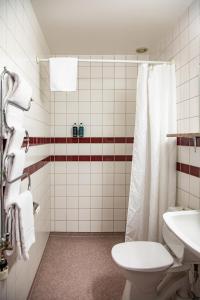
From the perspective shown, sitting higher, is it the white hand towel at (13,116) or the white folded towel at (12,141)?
the white hand towel at (13,116)

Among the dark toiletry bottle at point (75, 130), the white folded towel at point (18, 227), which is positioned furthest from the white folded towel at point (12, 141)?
the dark toiletry bottle at point (75, 130)

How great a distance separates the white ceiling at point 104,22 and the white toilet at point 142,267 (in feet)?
6.46

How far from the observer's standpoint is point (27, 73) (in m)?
1.85

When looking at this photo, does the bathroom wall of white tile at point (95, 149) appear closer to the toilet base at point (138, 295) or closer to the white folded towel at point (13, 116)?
the toilet base at point (138, 295)

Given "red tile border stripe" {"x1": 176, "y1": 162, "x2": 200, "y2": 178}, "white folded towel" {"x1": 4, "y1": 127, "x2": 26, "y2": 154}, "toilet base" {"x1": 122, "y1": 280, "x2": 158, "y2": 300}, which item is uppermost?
"white folded towel" {"x1": 4, "y1": 127, "x2": 26, "y2": 154}

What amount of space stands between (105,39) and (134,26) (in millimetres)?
397

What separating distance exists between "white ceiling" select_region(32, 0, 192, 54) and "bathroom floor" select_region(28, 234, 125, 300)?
240cm

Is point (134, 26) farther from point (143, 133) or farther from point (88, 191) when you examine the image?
point (88, 191)

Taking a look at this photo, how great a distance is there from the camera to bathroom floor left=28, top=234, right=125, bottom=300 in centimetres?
192

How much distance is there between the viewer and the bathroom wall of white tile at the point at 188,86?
180 cm

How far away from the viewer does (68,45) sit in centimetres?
268

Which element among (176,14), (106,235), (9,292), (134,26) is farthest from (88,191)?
(176,14)

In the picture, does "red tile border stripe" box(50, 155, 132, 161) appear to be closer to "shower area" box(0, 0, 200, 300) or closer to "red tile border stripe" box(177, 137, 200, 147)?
"shower area" box(0, 0, 200, 300)

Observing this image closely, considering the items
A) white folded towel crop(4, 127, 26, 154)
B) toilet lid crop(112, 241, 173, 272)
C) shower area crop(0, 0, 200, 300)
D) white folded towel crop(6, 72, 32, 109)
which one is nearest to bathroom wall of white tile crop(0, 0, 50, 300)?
shower area crop(0, 0, 200, 300)
